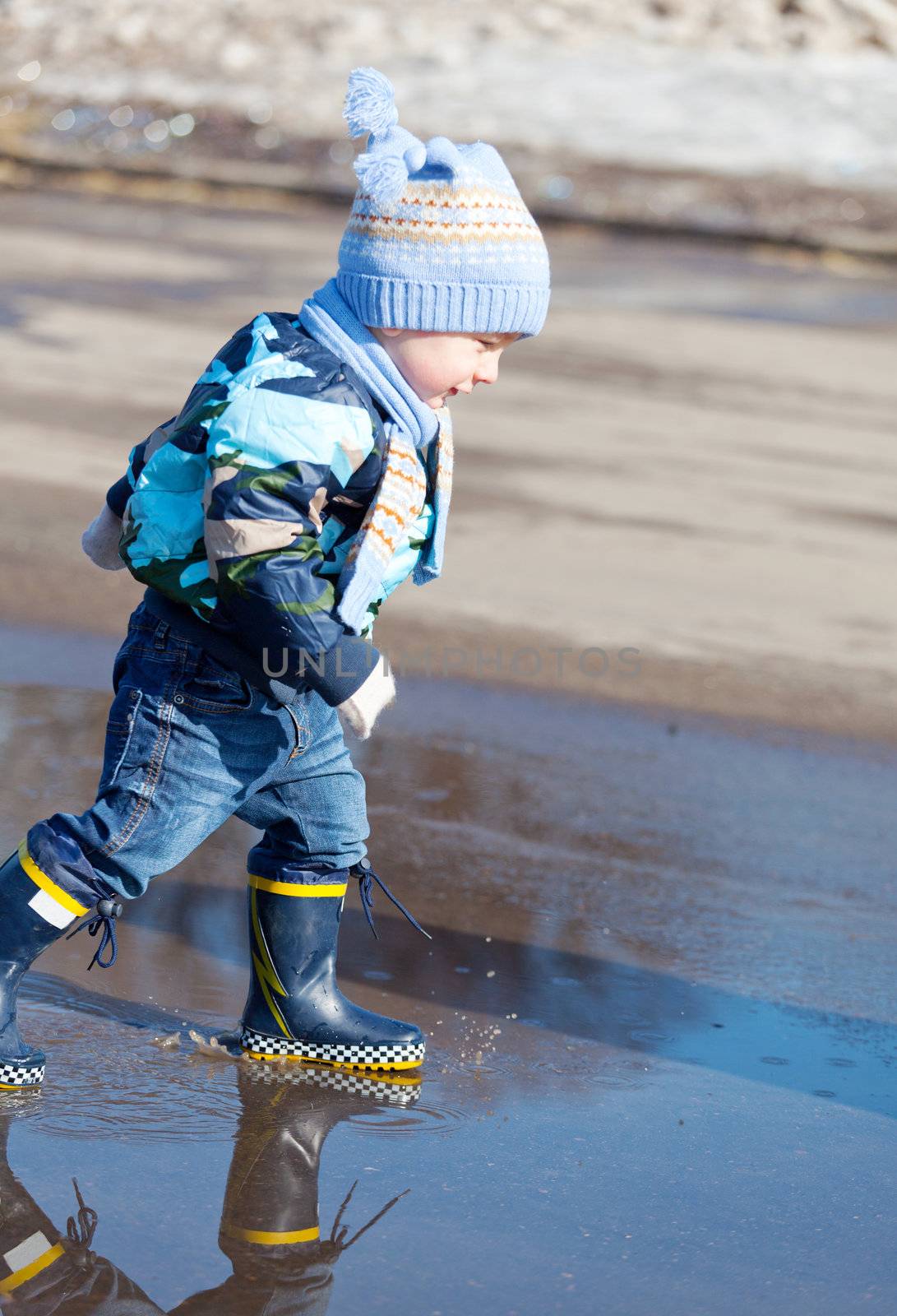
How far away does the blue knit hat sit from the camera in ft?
8.66

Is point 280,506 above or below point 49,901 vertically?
above

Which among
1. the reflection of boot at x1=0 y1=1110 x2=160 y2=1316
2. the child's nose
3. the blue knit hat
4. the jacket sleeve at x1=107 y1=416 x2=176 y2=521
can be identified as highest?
the blue knit hat

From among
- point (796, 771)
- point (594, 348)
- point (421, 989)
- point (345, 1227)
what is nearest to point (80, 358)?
point (594, 348)

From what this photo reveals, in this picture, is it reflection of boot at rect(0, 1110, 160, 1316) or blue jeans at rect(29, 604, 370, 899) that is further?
blue jeans at rect(29, 604, 370, 899)

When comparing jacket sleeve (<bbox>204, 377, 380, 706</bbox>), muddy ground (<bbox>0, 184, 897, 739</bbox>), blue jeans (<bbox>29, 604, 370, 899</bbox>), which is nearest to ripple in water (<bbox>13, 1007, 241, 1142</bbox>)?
blue jeans (<bbox>29, 604, 370, 899</bbox>)

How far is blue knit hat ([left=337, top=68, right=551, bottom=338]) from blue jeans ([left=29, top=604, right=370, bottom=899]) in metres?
0.61

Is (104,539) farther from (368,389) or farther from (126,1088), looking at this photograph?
(126,1088)

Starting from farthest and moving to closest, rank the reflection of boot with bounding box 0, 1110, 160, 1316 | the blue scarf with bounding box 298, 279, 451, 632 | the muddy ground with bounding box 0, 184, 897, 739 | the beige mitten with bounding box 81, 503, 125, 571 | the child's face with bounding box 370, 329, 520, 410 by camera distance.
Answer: the muddy ground with bounding box 0, 184, 897, 739
the beige mitten with bounding box 81, 503, 125, 571
the child's face with bounding box 370, 329, 520, 410
the blue scarf with bounding box 298, 279, 451, 632
the reflection of boot with bounding box 0, 1110, 160, 1316

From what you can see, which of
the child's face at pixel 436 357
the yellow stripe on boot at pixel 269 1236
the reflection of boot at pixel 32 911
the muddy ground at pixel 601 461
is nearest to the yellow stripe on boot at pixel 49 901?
the reflection of boot at pixel 32 911

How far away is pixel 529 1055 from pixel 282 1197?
672mm

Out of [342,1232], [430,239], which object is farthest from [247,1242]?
[430,239]

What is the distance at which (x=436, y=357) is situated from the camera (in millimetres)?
2717

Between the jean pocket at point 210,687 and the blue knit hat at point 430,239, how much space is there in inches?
23.0

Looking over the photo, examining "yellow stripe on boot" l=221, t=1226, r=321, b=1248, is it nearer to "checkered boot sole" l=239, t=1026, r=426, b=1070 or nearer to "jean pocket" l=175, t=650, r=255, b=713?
"checkered boot sole" l=239, t=1026, r=426, b=1070
